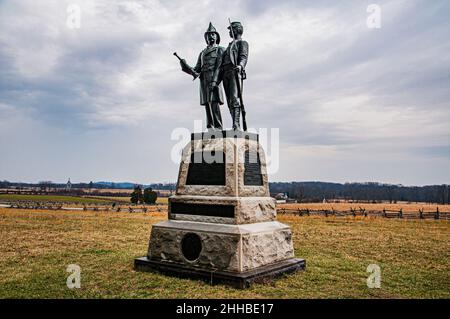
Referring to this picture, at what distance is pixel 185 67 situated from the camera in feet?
27.6

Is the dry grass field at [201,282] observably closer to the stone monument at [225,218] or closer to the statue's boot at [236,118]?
the stone monument at [225,218]

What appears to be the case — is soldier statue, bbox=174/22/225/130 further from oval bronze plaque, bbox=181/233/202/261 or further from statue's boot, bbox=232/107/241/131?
oval bronze plaque, bbox=181/233/202/261

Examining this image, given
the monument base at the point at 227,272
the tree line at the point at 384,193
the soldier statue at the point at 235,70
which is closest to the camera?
the monument base at the point at 227,272

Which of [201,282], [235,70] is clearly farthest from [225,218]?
[235,70]

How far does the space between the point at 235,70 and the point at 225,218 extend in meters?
3.27

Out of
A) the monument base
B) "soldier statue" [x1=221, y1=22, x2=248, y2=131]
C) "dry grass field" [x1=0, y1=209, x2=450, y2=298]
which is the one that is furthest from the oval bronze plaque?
"soldier statue" [x1=221, y1=22, x2=248, y2=131]

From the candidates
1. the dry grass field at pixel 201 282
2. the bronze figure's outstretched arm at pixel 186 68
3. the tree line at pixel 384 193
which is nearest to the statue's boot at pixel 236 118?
the bronze figure's outstretched arm at pixel 186 68

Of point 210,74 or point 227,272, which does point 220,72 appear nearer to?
point 210,74

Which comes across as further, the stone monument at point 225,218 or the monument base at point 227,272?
the stone monument at point 225,218

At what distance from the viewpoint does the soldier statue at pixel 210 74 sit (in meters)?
8.17

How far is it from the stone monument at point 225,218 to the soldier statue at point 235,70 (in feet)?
0.08

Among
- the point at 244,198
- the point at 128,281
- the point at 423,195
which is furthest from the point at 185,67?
the point at 423,195

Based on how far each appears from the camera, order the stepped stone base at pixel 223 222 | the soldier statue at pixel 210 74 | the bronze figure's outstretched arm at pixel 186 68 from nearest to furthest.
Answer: the stepped stone base at pixel 223 222 < the soldier statue at pixel 210 74 < the bronze figure's outstretched arm at pixel 186 68

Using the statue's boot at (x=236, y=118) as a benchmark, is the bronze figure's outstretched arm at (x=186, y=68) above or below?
above
